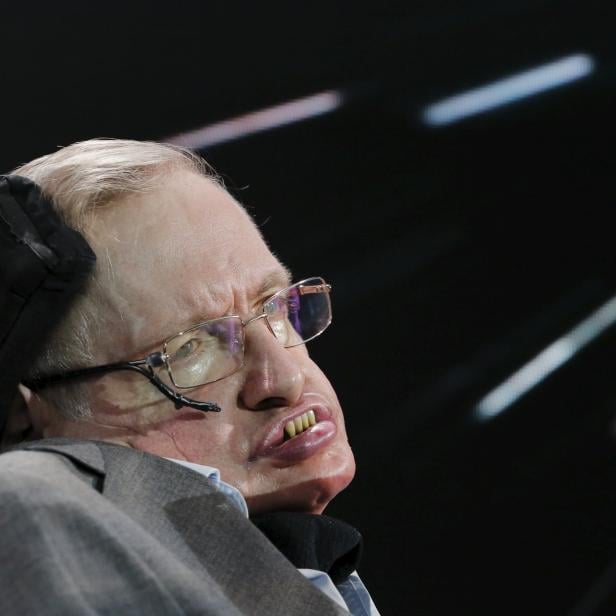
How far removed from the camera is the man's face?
1365 mm

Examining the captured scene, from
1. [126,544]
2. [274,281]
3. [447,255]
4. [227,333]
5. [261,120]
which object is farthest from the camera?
[447,255]

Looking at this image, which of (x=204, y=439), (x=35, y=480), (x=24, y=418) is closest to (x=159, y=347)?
(x=204, y=439)

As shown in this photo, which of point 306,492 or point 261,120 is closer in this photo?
point 306,492

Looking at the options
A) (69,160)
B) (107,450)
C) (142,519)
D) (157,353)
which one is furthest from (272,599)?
(69,160)

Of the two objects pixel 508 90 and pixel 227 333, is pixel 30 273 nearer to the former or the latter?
pixel 227 333

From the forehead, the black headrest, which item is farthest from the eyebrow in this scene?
the black headrest

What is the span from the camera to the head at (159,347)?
53.9 inches

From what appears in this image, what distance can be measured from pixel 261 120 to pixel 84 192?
2.47 ft

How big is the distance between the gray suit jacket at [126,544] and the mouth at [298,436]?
0.73ft

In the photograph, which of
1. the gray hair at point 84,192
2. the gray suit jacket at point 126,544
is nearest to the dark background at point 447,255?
the gray hair at point 84,192

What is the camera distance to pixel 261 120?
2.12 meters

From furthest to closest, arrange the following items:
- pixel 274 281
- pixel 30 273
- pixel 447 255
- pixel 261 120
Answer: pixel 447 255 < pixel 261 120 < pixel 274 281 < pixel 30 273

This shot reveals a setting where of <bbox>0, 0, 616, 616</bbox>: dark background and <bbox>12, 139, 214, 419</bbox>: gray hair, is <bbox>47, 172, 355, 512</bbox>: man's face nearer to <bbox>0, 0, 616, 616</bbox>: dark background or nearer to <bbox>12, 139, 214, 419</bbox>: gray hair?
<bbox>12, 139, 214, 419</bbox>: gray hair

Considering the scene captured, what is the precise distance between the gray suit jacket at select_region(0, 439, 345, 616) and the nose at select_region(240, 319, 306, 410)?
231 mm
